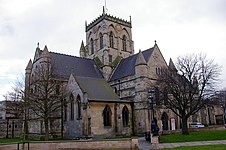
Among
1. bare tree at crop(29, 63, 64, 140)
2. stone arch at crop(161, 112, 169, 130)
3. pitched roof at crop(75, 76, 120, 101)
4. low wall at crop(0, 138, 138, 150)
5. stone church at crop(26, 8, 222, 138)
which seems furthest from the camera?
stone arch at crop(161, 112, 169, 130)

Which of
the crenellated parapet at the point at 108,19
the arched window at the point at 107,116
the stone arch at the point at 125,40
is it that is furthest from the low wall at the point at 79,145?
the crenellated parapet at the point at 108,19

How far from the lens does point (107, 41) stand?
52.7m

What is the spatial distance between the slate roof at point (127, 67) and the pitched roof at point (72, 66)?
3.39m

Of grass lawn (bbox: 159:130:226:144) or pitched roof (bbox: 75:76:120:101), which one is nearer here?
grass lawn (bbox: 159:130:226:144)

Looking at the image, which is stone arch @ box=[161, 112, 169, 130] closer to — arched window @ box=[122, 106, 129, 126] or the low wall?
arched window @ box=[122, 106, 129, 126]

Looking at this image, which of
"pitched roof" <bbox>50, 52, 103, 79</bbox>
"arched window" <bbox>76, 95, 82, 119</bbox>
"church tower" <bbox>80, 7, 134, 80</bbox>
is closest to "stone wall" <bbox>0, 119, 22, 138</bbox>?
"pitched roof" <bbox>50, 52, 103, 79</bbox>

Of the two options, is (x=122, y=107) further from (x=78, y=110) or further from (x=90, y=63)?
(x=90, y=63)

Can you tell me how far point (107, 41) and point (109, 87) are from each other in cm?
1436

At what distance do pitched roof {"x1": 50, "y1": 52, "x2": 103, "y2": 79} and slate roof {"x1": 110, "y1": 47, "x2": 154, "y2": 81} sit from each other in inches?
133

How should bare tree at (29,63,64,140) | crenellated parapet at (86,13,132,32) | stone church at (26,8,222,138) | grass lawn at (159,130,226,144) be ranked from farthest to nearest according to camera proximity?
crenellated parapet at (86,13,132,32) < stone church at (26,8,222,138) < bare tree at (29,63,64,140) < grass lawn at (159,130,226,144)

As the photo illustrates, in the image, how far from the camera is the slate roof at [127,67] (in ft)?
145

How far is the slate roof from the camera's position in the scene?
4433 cm

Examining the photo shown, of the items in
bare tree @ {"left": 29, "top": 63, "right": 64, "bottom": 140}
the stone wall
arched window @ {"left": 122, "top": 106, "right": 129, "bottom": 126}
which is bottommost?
the stone wall

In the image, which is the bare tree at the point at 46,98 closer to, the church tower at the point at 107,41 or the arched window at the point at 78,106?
the arched window at the point at 78,106
